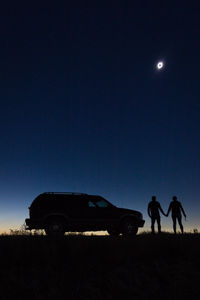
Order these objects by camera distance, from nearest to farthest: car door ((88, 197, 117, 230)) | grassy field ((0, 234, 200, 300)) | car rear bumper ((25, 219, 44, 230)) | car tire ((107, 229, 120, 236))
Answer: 1. grassy field ((0, 234, 200, 300))
2. car rear bumper ((25, 219, 44, 230))
3. car door ((88, 197, 117, 230))
4. car tire ((107, 229, 120, 236))

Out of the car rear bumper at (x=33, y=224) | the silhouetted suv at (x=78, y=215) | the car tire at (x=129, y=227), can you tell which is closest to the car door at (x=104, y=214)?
the silhouetted suv at (x=78, y=215)

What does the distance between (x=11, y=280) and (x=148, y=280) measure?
3187mm

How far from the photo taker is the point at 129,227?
12.8m

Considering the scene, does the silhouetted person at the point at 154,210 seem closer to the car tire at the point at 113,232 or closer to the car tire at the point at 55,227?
the car tire at the point at 113,232

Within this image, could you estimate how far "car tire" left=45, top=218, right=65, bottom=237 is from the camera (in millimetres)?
11362

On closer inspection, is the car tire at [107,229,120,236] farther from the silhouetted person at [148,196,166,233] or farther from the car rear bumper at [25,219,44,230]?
the car rear bumper at [25,219,44,230]

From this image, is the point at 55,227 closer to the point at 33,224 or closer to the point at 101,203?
the point at 33,224

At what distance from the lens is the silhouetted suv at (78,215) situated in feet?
37.6

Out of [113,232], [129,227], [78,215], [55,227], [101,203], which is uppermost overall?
[101,203]

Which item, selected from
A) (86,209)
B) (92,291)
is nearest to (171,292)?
(92,291)

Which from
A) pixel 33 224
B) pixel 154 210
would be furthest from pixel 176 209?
pixel 33 224

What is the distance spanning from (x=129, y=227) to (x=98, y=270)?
6.61 m

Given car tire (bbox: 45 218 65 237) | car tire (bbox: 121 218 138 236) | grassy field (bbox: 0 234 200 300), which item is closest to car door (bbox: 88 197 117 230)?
car tire (bbox: 121 218 138 236)

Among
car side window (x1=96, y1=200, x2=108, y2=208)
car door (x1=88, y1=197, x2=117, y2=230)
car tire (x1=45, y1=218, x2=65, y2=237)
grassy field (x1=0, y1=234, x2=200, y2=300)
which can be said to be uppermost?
car side window (x1=96, y1=200, x2=108, y2=208)
